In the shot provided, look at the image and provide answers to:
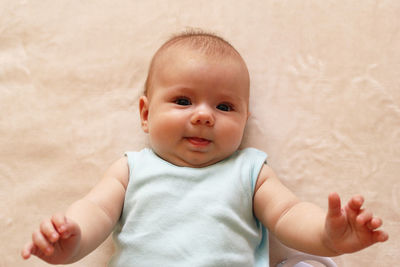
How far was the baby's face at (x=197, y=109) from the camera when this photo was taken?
929mm

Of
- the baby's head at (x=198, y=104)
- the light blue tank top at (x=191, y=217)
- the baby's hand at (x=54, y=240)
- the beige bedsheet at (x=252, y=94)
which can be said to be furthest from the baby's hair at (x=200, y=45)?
the baby's hand at (x=54, y=240)

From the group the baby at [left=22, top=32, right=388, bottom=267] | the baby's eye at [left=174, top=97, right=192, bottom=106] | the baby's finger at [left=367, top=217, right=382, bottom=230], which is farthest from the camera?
the baby's eye at [left=174, top=97, right=192, bottom=106]

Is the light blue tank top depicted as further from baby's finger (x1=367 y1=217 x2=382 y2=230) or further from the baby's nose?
baby's finger (x1=367 y1=217 x2=382 y2=230)

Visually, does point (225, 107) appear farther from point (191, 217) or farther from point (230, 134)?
point (191, 217)

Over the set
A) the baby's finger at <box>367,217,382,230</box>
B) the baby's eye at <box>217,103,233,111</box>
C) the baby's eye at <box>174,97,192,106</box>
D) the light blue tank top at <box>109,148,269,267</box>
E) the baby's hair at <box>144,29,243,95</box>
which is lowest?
the light blue tank top at <box>109,148,269,267</box>

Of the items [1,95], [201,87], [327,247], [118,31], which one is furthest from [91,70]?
[327,247]

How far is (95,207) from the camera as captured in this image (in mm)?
888

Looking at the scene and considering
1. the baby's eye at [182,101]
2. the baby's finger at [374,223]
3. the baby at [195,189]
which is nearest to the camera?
the baby's finger at [374,223]

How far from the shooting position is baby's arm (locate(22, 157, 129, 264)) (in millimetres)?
693

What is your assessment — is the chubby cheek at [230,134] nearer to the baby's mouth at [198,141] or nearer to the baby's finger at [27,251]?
the baby's mouth at [198,141]

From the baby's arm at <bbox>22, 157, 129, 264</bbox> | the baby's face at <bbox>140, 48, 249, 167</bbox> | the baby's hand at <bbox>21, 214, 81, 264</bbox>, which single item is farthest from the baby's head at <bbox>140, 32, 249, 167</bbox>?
the baby's hand at <bbox>21, 214, 81, 264</bbox>

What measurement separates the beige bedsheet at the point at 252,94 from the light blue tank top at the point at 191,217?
0.13m

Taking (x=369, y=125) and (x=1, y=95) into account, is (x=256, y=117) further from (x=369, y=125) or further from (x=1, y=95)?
(x=1, y=95)

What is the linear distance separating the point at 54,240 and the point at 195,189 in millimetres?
335
